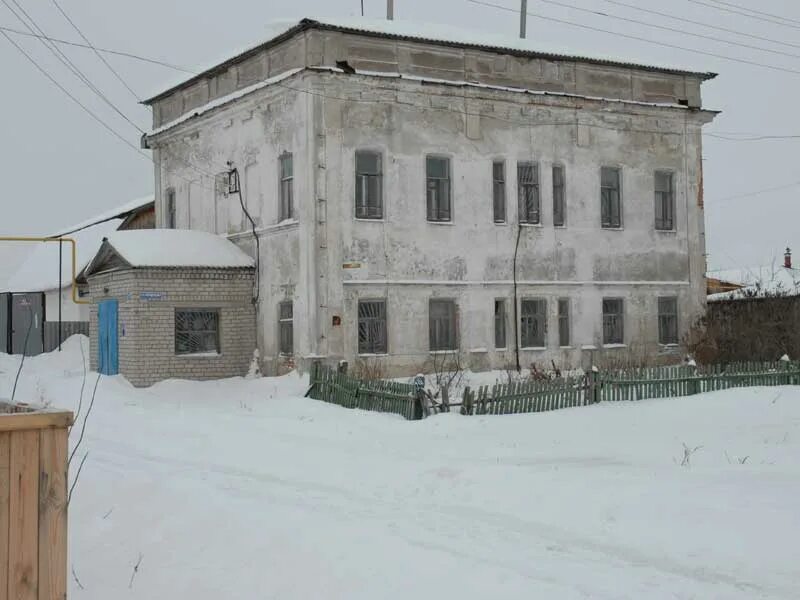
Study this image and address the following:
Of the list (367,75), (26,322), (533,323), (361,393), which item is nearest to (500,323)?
(533,323)

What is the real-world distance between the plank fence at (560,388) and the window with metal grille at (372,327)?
10.2ft

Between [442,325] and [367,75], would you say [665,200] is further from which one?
[367,75]

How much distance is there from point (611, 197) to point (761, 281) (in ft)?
18.6

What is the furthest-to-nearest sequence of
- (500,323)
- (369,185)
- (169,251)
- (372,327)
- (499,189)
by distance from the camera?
(499,189), (500,323), (169,251), (369,185), (372,327)

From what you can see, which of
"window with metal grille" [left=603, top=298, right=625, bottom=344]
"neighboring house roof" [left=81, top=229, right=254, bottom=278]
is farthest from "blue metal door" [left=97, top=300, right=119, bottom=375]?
"window with metal grille" [left=603, top=298, right=625, bottom=344]

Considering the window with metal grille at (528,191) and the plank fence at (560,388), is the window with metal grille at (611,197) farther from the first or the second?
the plank fence at (560,388)

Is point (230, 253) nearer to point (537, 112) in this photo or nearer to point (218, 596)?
point (537, 112)

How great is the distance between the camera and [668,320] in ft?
93.3

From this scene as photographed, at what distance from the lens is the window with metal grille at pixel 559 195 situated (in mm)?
26672

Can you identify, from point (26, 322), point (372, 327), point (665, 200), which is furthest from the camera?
point (26, 322)

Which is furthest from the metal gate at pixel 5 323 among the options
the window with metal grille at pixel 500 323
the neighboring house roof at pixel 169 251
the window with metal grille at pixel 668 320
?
the window with metal grille at pixel 668 320

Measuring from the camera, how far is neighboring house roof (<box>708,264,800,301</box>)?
91.9 feet

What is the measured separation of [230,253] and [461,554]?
18.2 m

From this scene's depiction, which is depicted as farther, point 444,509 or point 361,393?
point 361,393
